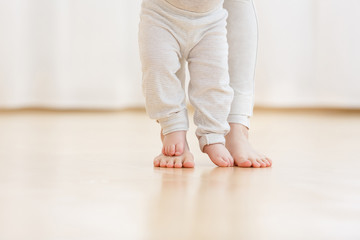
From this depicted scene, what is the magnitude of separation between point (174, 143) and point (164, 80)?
128 millimetres

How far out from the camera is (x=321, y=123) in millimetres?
2398

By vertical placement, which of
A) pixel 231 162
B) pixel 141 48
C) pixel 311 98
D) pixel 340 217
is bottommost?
pixel 311 98

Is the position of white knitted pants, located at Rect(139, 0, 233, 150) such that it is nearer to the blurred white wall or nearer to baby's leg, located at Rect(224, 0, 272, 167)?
baby's leg, located at Rect(224, 0, 272, 167)

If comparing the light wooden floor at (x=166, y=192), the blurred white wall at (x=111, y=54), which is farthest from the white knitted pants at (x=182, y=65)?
the blurred white wall at (x=111, y=54)

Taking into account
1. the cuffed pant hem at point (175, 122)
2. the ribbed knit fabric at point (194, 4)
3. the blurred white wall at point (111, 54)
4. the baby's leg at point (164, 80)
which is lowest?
the blurred white wall at point (111, 54)

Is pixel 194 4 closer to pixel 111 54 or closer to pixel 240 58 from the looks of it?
pixel 240 58

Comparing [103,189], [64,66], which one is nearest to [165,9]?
[103,189]

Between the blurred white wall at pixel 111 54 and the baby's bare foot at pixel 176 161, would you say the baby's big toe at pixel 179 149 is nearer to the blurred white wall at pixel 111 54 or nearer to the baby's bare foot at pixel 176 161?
the baby's bare foot at pixel 176 161

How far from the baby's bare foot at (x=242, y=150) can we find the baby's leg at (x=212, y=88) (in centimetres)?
3

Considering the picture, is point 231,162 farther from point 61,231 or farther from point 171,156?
point 61,231

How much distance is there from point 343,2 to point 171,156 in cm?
189

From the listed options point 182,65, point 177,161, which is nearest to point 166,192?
point 177,161

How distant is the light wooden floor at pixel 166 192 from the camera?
69cm

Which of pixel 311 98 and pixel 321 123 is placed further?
pixel 311 98
